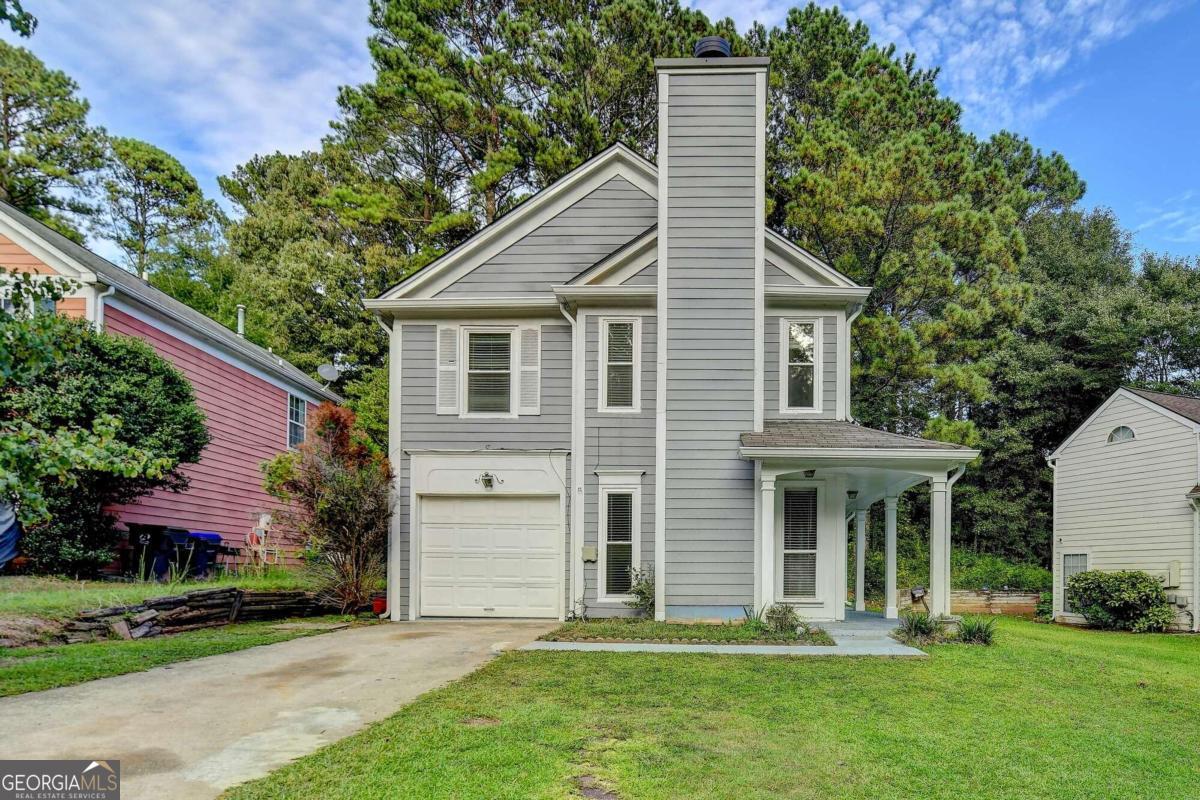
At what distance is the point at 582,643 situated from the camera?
8469mm

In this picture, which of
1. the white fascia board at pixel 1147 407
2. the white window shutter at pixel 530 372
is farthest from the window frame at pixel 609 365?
the white fascia board at pixel 1147 407

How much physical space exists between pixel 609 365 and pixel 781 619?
4355 mm

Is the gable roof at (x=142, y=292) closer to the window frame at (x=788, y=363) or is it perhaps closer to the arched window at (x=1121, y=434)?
the window frame at (x=788, y=363)

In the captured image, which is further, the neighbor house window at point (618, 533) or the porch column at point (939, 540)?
the neighbor house window at point (618, 533)

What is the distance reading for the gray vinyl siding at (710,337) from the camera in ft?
33.6

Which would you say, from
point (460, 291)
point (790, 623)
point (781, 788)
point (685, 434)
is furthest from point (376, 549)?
point (781, 788)

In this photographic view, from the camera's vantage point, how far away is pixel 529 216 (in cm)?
1213

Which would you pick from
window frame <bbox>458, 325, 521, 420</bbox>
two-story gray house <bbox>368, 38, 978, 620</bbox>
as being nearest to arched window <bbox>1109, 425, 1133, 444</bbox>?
two-story gray house <bbox>368, 38, 978, 620</bbox>

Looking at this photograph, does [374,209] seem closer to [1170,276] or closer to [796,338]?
[796,338]

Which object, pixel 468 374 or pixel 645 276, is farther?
pixel 468 374

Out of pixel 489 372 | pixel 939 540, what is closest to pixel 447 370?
pixel 489 372

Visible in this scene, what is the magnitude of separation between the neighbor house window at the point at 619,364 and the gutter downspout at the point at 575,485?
363 mm

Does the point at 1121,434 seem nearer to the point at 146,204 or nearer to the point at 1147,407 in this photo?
the point at 1147,407

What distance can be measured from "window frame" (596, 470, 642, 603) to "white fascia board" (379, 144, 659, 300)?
4102mm
